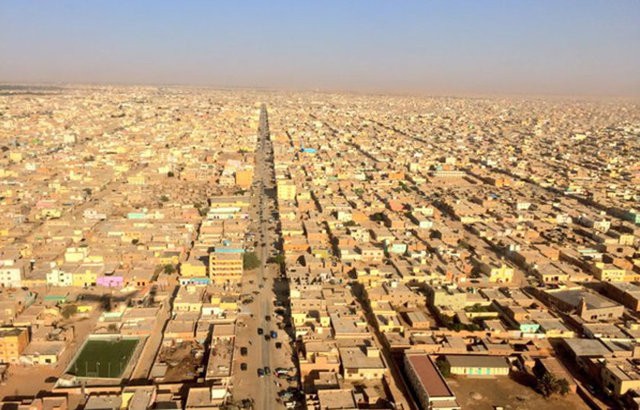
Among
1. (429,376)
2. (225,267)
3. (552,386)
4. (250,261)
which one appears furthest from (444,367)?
(250,261)

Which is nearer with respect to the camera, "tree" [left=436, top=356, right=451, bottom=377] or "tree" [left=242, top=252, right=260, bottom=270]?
"tree" [left=436, top=356, right=451, bottom=377]

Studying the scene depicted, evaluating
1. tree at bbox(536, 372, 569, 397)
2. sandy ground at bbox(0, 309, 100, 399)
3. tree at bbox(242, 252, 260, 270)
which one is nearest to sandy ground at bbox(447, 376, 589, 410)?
tree at bbox(536, 372, 569, 397)

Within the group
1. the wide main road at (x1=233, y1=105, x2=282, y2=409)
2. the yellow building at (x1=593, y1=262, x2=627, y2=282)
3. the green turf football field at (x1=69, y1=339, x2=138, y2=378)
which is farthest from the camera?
the yellow building at (x1=593, y1=262, x2=627, y2=282)

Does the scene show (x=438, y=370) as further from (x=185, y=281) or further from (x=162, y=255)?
(x=162, y=255)

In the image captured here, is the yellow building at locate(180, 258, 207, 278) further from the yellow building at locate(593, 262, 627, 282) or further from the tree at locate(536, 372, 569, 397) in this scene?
the yellow building at locate(593, 262, 627, 282)

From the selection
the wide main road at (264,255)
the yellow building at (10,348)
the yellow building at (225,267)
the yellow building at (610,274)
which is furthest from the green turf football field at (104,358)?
the yellow building at (610,274)

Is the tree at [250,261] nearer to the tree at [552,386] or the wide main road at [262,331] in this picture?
the wide main road at [262,331]
